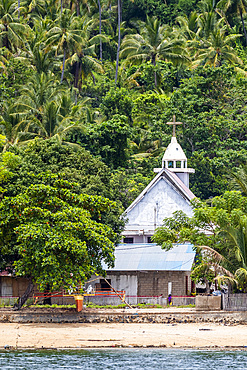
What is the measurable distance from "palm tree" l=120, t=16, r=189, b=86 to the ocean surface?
186 feet

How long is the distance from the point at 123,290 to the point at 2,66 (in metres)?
39.1

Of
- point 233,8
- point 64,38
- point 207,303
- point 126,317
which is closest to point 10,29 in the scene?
point 64,38

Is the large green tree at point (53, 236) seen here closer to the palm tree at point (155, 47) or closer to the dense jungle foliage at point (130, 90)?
the dense jungle foliage at point (130, 90)

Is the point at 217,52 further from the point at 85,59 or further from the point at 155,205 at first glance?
the point at 155,205

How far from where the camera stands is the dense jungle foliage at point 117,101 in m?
48.3

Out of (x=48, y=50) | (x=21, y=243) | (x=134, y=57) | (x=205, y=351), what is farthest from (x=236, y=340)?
(x=134, y=57)

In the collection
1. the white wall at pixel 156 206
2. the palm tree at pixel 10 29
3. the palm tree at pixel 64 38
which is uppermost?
the palm tree at pixel 10 29

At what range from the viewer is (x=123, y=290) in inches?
1762

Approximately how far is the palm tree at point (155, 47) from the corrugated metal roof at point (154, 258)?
134 ft

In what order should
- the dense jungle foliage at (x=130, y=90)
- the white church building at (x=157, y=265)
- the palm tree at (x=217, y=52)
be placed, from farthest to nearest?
1. the palm tree at (x=217, y=52)
2. the dense jungle foliage at (x=130, y=90)
3. the white church building at (x=157, y=265)

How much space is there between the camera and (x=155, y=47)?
8481 centimetres

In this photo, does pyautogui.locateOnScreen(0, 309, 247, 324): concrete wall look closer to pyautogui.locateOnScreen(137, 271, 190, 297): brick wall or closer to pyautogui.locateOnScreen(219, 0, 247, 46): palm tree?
pyautogui.locateOnScreen(137, 271, 190, 297): brick wall

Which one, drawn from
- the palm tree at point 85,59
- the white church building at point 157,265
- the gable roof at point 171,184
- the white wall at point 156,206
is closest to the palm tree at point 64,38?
the palm tree at point 85,59

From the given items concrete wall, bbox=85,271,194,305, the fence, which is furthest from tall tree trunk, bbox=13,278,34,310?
the fence
